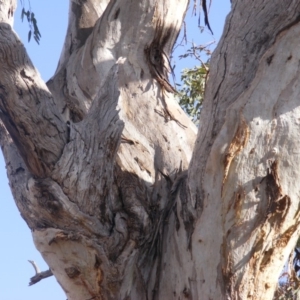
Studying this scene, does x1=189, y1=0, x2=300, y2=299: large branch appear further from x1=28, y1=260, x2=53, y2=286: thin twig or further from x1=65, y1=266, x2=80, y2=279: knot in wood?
x1=28, y1=260, x2=53, y2=286: thin twig

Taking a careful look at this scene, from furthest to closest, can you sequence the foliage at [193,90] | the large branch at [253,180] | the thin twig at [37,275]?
1. the foliage at [193,90]
2. the thin twig at [37,275]
3. the large branch at [253,180]

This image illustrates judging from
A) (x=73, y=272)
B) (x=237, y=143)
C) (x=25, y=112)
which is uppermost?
(x=25, y=112)

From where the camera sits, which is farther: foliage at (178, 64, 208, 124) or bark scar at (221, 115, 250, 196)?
foliage at (178, 64, 208, 124)

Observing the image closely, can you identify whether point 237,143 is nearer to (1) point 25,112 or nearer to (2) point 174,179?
(2) point 174,179

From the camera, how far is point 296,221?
8.07 feet

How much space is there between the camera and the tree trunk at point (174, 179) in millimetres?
2451

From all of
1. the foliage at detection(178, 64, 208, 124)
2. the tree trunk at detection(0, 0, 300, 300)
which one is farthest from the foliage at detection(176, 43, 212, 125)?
the tree trunk at detection(0, 0, 300, 300)

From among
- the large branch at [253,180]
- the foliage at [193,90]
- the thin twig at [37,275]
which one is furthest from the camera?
the foliage at [193,90]

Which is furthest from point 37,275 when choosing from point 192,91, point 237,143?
point 192,91

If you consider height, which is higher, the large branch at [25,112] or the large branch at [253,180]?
the large branch at [25,112]

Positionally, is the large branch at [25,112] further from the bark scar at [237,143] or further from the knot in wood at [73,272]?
the bark scar at [237,143]

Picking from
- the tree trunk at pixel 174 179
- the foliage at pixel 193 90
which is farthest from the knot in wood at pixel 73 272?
the foliage at pixel 193 90

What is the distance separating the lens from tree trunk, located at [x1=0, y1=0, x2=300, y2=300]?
2.45m

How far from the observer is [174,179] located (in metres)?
3.04
